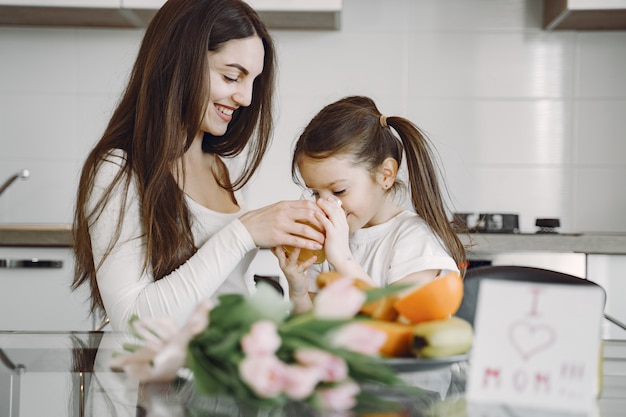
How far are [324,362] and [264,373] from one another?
5 cm

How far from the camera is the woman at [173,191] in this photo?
1392mm

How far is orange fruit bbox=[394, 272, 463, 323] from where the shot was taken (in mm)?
759

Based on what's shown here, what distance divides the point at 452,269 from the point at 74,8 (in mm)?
1817

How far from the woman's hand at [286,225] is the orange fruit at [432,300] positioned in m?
0.65

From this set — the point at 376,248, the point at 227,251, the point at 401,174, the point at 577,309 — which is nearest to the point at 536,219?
the point at 401,174

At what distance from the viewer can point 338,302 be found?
0.60m

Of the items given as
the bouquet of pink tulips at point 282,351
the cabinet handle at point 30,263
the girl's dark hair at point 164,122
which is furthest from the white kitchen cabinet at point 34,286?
the bouquet of pink tulips at point 282,351

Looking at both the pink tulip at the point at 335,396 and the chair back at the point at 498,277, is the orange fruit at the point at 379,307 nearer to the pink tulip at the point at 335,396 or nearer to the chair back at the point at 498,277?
the pink tulip at the point at 335,396

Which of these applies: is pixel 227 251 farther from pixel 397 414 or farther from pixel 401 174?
pixel 401 174

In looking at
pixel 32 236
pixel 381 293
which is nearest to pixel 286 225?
pixel 381 293

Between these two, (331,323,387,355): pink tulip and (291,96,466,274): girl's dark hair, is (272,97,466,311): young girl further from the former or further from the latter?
(331,323,387,355): pink tulip

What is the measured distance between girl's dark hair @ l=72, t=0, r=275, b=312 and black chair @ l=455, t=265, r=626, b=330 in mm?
537

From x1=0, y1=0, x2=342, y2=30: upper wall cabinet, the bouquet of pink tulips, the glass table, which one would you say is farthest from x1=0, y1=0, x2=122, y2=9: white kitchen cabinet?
the bouquet of pink tulips

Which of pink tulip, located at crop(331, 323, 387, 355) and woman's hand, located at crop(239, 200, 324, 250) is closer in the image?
pink tulip, located at crop(331, 323, 387, 355)
